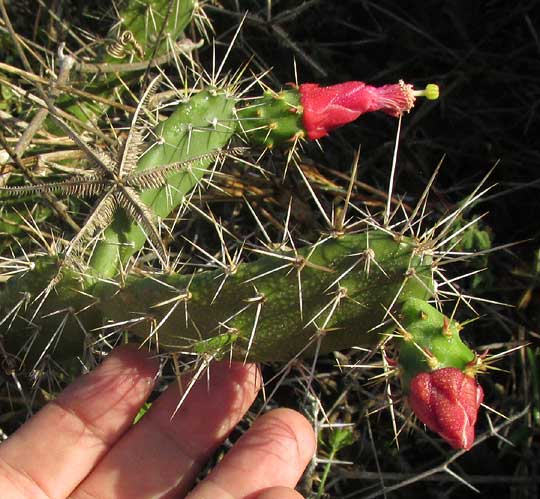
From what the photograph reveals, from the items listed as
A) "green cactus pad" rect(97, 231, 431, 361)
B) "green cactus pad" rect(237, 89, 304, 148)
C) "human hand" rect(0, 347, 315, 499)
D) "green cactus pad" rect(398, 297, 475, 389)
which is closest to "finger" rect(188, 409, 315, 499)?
"human hand" rect(0, 347, 315, 499)

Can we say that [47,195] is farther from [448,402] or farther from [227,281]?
[448,402]

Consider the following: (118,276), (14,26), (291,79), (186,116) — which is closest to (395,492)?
(118,276)

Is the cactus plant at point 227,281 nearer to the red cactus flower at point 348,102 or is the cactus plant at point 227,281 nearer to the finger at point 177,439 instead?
the red cactus flower at point 348,102

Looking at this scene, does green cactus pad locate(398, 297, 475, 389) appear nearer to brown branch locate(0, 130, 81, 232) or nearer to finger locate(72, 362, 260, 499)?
finger locate(72, 362, 260, 499)

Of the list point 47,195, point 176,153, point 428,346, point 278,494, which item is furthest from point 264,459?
point 47,195

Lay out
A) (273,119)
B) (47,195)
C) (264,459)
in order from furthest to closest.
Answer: (47,195)
(273,119)
(264,459)

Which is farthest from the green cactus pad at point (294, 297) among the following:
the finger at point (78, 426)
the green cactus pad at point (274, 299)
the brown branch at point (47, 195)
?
the brown branch at point (47, 195)
